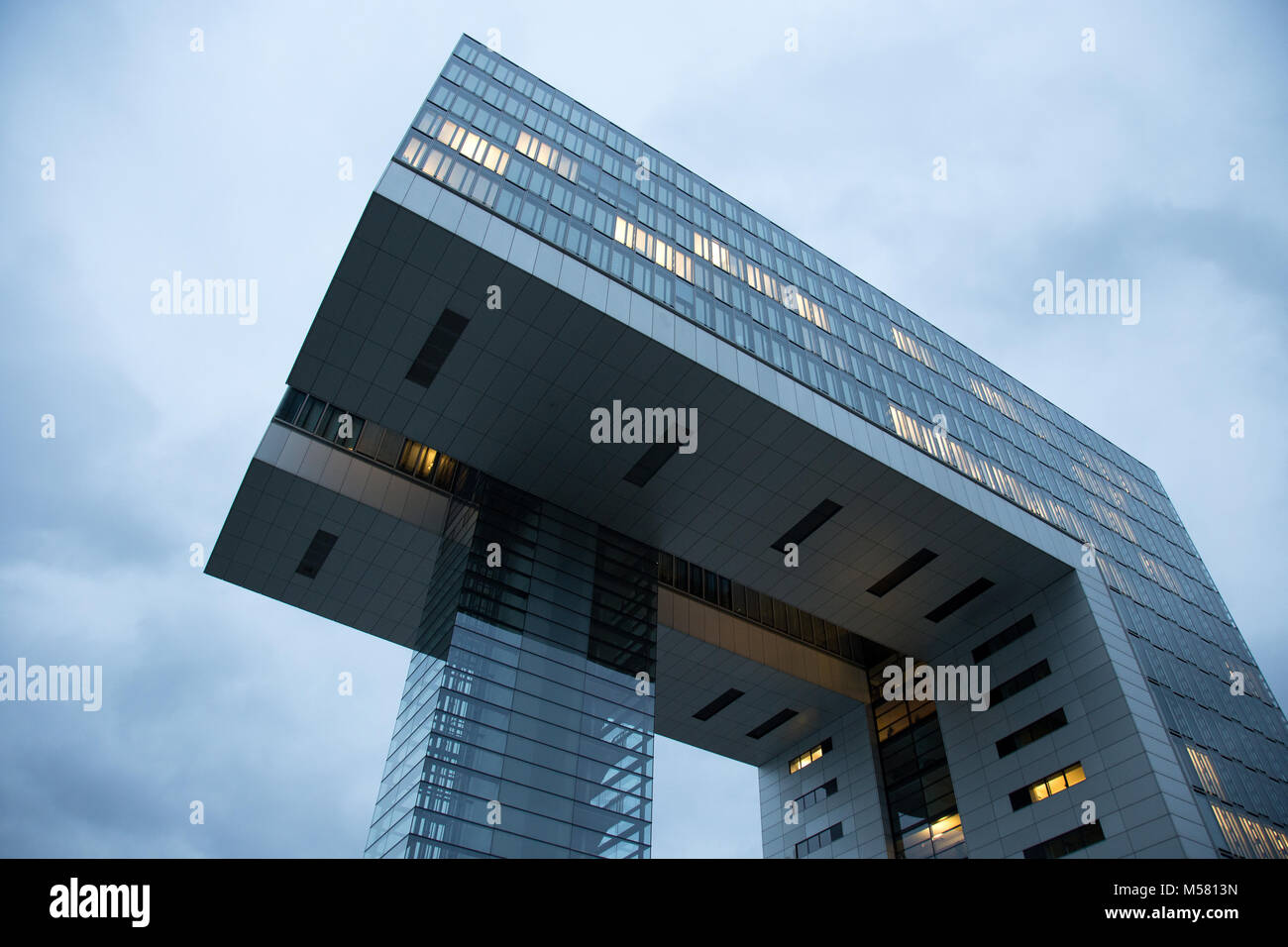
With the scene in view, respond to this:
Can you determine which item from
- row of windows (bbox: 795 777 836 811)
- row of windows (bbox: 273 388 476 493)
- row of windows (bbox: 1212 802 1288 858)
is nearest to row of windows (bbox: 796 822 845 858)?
row of windows (bbox: 795 777 836 811)

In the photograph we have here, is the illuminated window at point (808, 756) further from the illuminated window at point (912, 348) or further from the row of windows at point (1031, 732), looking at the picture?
the illuminated window at point (912, 348)

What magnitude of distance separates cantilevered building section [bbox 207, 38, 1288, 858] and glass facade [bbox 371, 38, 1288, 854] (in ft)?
0.77

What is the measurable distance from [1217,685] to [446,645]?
39.7 meters

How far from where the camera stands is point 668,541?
126ft

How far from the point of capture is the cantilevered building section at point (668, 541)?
29312mm

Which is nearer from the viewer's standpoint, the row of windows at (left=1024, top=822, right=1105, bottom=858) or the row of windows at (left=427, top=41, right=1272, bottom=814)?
the row of windows at (left=1024, top=822, right=1105, bottom=858)

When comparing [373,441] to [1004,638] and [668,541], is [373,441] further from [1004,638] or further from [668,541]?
[1004,638]

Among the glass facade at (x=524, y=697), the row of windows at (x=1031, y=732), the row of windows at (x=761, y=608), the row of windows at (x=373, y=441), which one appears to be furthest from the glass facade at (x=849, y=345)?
the glass facade at (x=524, y=697)

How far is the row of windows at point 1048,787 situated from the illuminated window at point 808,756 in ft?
44.8

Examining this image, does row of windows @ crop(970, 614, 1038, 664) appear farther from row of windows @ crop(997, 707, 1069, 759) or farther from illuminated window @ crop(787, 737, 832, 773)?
illuminated window @ crop(787, 737, 832, 773)

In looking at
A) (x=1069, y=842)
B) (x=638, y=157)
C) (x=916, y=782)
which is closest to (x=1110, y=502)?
(x=916, y=782)

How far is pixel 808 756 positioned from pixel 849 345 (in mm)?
25101

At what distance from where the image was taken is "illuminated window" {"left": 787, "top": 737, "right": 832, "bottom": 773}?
163 feet

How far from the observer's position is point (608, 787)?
30031mm
